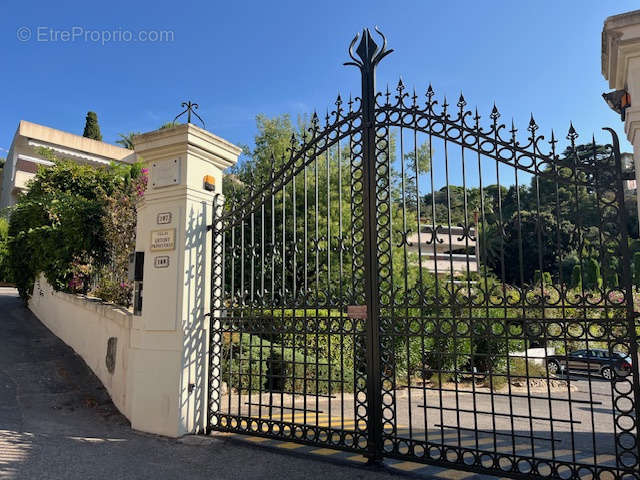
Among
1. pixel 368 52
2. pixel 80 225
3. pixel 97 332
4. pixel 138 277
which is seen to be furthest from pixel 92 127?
pixel 368 52

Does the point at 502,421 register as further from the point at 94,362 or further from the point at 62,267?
the point at 62,267

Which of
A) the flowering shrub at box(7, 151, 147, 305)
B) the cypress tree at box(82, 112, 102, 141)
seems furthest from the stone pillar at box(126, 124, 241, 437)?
the cypress tree at box(82, 112, 102, 141)

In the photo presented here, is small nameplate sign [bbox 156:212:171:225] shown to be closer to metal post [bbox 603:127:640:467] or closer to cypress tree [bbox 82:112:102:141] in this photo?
metal post [bbox 603:127:640:467]

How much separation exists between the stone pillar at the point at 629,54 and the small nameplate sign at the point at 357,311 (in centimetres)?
237

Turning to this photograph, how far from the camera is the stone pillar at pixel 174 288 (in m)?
5.15

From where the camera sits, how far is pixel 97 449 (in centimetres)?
464

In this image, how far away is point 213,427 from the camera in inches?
207

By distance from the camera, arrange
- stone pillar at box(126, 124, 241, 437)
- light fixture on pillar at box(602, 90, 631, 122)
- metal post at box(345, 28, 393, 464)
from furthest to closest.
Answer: stone pillar at box(126, 124, 241, 437)
metal post at box(345, 28, 393, 464)
light fixture on pillar at box(602, 90, 631, 122)

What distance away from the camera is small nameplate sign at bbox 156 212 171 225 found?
5.41 metres

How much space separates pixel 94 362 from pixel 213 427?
3461 mm

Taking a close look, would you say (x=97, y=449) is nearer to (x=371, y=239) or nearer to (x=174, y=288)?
(x=174, y=288)

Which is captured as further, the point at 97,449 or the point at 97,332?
the point at 97,332

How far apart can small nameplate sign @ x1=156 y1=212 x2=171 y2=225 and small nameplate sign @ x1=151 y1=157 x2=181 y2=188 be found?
340 millimetres

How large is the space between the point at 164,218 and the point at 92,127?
36.3 metres
